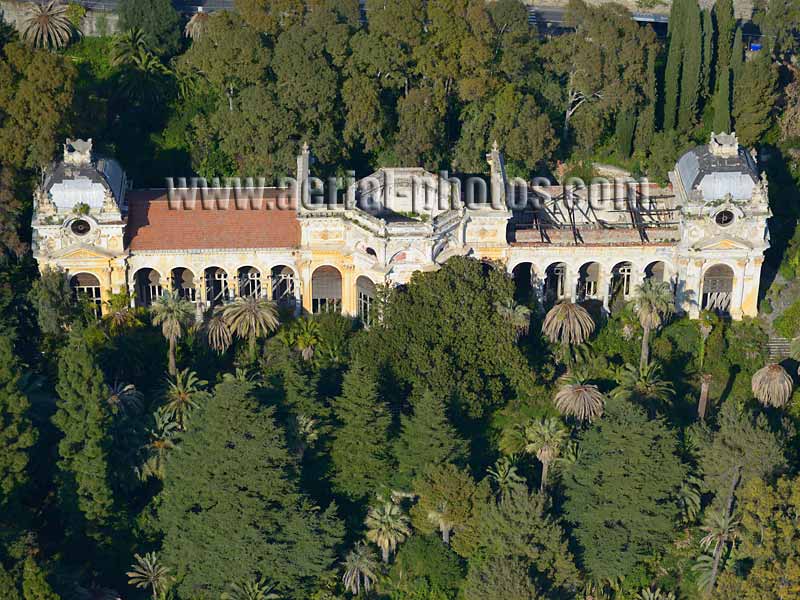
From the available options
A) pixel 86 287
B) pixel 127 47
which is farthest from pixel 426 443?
pixel 127 47

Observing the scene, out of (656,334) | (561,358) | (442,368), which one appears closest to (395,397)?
(442,368)

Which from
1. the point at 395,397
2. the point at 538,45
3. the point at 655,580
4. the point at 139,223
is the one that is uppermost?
the point at 538,45

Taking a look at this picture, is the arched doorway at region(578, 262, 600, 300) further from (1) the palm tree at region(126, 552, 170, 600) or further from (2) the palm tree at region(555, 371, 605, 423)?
(1) the palm tree at region(126, 552, 170, 600)

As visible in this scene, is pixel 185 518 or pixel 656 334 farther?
pixel 656 334

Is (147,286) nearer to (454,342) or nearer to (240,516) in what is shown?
(454,342)

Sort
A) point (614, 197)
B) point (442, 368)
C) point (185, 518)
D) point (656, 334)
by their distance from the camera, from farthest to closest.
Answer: point (614, 197), point (656, 334), point (442, 368), point (185, 518)

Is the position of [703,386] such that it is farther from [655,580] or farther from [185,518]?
[185,518]

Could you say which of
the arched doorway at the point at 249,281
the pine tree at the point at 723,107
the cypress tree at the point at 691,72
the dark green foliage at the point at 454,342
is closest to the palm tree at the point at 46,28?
the arched doorway at the point at 249,281
